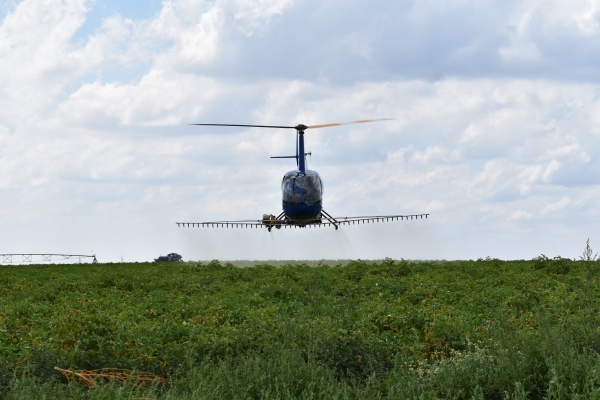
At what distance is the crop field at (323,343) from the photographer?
10.4m

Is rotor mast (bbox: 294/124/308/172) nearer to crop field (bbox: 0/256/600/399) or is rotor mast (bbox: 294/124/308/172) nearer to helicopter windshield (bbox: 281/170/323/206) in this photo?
helicopter windshield (bbox: 281/170/323/206)

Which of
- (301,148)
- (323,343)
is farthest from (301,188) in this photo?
(323,343)

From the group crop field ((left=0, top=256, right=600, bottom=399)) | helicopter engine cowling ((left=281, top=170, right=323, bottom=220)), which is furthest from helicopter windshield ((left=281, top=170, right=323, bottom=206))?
crop field ((left=0, top=256, right=600, bottom=399))

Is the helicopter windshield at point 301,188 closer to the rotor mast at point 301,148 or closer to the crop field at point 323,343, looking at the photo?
the rotor mast at point 301,148

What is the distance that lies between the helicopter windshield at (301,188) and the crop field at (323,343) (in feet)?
70.2

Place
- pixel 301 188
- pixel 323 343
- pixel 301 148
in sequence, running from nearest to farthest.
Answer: pixel 323 343 → pixel 301 188 → pixel 301 148

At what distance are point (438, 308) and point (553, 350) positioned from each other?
8369 mm

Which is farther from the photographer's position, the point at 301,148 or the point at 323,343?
the point at 301,148

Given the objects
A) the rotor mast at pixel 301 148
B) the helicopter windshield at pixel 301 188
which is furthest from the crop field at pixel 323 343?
the rotor mast at pixel 301 148

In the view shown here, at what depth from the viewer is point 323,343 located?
42.3 ft

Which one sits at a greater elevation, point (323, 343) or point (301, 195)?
point (301, 195)

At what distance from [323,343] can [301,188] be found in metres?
32.9

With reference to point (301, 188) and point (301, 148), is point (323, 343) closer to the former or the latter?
point (301, 188)

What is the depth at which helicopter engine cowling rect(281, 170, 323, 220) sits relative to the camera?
150 feet
